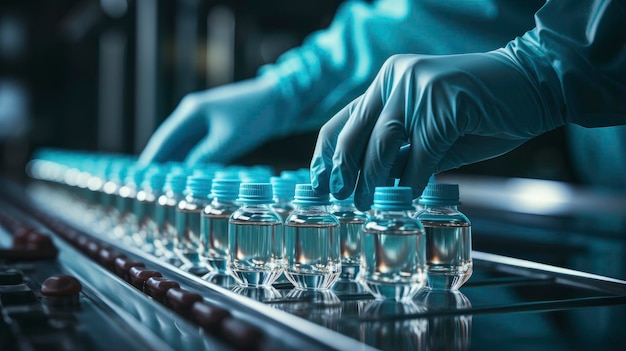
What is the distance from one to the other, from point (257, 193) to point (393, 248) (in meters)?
0.25

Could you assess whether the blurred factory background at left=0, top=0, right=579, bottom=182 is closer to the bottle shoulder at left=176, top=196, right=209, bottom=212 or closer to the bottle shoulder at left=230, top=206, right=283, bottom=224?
the bottle shoulder at left=176, top=196, right=209, bottom=212

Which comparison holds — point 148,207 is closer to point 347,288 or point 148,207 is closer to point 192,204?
point 192,204

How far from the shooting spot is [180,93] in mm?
4555

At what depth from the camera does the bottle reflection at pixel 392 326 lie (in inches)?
30.9

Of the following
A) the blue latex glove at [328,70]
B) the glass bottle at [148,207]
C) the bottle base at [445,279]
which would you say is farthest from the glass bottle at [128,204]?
the bottle base at [445,279]

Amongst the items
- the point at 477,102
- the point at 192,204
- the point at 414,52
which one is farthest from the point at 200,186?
the point at 414,52

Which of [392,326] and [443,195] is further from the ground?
[443,195]

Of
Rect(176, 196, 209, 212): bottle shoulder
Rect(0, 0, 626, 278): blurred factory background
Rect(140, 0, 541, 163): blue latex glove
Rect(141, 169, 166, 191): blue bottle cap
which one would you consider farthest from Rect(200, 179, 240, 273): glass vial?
Rect(140, 0, 541, 163): blue latex glove

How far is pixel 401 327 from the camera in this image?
2.82ft

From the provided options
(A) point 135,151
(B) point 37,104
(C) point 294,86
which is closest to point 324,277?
(C) point 294,86

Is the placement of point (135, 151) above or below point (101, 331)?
above

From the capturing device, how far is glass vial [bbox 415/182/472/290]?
1.08 m

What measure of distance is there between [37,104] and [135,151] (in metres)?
2.45

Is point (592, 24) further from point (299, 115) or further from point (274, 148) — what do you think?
point (274, 148)
